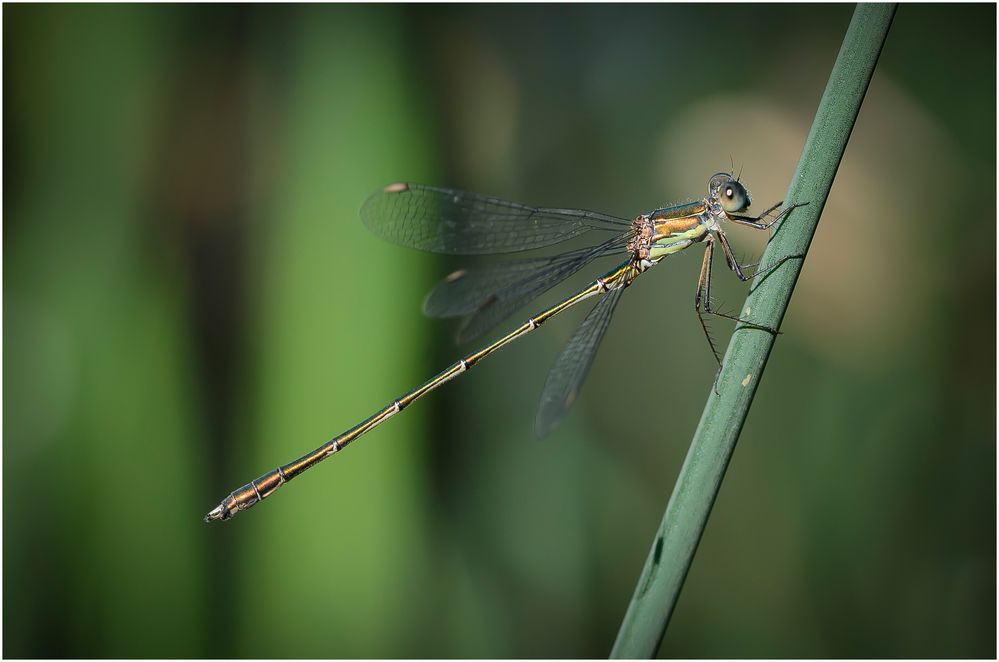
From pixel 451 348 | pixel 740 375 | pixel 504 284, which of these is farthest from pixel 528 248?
pixel 740 375

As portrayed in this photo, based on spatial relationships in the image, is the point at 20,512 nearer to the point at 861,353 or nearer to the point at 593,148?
the point at 593,148

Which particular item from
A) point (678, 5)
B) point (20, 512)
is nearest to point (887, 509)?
point (678, 5)

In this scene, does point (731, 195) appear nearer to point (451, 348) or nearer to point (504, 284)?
point (504, 284)

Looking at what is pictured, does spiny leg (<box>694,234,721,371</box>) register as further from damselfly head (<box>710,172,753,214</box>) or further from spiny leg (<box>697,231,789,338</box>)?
damselfly head (<box>710,172,753,214</box>)

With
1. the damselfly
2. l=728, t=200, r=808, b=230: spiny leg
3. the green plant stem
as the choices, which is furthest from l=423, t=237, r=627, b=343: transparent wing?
→ the green plant stem

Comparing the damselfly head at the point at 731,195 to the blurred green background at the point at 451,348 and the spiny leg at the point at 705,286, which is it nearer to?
the spiny leg at the point at 705,286

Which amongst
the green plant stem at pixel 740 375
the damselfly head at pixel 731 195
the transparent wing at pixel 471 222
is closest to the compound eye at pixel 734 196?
the damselfly head at pixel 731 195
